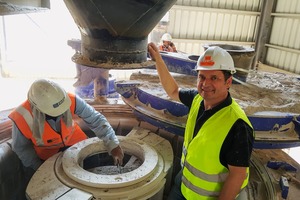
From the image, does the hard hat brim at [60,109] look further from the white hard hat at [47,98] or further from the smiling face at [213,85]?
the smiling face at [213,85]

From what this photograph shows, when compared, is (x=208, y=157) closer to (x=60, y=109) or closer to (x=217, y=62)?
(x=217, y=62)

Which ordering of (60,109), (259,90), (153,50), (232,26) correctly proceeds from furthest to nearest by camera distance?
(232,26), (259,90), (60,109), (153,50)

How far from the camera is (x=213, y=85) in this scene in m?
1.85

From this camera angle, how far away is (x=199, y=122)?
201 centimetres

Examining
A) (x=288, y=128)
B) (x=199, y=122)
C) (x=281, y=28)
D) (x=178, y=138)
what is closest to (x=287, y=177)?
(x=288, y=128)

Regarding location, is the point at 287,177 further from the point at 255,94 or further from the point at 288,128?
the point at 255,94

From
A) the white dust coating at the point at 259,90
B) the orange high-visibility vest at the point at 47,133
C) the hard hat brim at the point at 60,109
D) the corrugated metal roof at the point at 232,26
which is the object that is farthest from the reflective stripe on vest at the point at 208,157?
the corrugated metal roof at the point at 232,26

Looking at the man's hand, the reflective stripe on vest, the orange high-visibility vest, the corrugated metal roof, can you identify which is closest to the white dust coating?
the man's hand

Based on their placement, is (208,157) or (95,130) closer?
(208,157)

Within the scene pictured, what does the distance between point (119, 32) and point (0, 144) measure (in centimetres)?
219

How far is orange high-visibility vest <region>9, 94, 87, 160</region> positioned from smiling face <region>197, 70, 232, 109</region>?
1431 mm

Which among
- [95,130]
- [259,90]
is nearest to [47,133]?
[95,130]

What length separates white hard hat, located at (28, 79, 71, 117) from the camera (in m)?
2.43

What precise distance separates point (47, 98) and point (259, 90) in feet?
7.82
